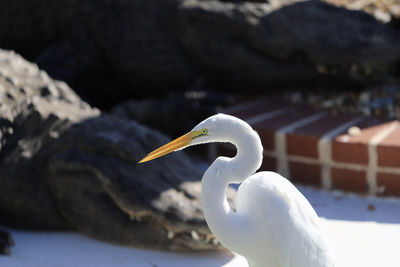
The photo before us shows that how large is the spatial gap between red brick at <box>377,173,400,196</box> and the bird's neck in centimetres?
168

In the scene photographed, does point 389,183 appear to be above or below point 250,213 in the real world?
below

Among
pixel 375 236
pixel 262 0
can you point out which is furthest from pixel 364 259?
pixel 262 0

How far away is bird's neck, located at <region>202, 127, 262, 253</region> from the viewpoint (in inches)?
77.5

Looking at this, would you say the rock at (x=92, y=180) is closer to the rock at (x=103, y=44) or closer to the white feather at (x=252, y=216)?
the white feather at (x=252, y=216)

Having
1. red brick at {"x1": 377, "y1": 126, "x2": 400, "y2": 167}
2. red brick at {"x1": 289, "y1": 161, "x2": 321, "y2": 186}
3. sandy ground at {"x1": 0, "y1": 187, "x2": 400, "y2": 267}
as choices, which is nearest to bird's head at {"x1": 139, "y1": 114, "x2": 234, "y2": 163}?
sandy ground at {"x1": 0, "y1": 187, "x2": 400, "y2": 267}

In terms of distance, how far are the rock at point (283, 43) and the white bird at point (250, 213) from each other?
2453 millimetres

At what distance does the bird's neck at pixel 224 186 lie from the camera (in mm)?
1968

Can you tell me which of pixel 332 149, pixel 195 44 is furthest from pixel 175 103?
pixel 332 149

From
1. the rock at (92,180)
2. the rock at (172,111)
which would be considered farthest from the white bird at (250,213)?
the rock at (172,111)

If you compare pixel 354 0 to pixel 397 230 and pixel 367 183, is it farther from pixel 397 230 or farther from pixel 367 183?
pixel 397 230

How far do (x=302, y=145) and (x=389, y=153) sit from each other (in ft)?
1.86

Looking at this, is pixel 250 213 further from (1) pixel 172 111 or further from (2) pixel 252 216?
(1) pixel 172 111

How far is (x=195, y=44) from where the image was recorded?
184 inches

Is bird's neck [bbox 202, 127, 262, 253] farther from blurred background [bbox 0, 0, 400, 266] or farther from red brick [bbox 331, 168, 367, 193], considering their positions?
red brick [bbox 331, 168, 367, 193]
